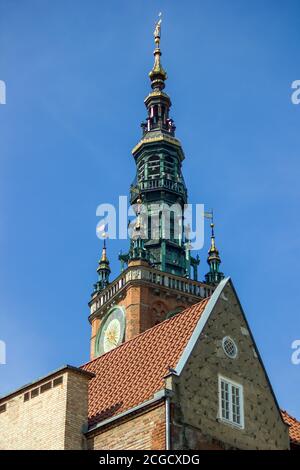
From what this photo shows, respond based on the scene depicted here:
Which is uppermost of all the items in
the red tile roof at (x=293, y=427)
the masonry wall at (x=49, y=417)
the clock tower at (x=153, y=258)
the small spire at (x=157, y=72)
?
the small spire at (x=157, y=72)

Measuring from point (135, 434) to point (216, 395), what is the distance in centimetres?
311

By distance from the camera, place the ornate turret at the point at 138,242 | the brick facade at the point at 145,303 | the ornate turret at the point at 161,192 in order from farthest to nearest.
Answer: the ornate turret at the point at 161,192
the ornate turret at the point at 138,242
the brick facade at the point at 145,303

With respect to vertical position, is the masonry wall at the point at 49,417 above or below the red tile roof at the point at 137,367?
below

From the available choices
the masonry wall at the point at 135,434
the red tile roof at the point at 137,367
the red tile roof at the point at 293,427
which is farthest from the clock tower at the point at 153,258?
the masonry wall at the point at 135,434

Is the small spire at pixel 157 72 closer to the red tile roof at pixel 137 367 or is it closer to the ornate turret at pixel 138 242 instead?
the ornate turret at pixel 138 242

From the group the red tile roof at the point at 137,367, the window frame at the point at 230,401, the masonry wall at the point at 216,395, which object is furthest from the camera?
the red tile roof at the point at 137,367

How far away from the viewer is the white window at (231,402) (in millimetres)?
33875

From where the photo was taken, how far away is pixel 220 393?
112ft

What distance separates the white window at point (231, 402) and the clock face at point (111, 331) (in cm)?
4377

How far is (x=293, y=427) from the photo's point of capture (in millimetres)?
39625

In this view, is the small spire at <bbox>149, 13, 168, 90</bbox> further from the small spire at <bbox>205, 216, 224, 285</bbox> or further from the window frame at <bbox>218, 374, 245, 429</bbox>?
the window frame at <bbox>218, 374, 245, 429</bbox>

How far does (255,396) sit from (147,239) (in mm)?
49757

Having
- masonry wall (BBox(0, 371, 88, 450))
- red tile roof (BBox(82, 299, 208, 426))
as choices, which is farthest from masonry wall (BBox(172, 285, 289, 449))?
masonry wall (BBox(0, 371, 88, 450))
